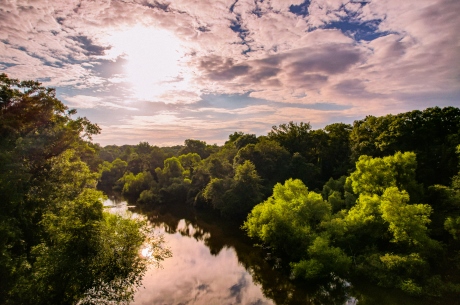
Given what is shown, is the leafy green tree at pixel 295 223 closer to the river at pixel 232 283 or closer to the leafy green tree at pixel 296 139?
the river at pixel 232 283

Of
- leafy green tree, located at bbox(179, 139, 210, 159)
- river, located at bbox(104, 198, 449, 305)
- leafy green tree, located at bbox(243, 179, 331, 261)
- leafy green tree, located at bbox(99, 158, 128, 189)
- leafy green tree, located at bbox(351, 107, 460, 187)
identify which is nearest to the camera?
river, located at bbox(104, 198, 449, 305)

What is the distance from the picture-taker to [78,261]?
16.6 m

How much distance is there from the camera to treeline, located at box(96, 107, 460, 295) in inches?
938

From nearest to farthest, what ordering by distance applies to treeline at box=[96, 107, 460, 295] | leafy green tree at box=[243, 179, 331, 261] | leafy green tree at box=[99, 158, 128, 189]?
treeline at box=[96, 107, 460, 295] < leafy green tree at box=[243, 179, 331, 261] < leafy green tree at box=[99, 158, 128, 189]

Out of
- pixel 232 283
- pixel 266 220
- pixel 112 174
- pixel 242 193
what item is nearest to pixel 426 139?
pixel 266 220

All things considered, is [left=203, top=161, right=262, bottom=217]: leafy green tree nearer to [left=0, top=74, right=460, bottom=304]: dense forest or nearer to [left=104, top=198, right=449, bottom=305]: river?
[left=104, top=198, right=449, bottom=305]: river

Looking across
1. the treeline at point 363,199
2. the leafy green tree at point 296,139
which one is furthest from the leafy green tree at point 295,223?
the leafy green tree at point 296,139

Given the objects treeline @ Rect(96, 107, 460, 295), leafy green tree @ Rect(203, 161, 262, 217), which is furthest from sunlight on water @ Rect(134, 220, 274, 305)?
leafy green tree @ Rect(203, 161, 262, 217)

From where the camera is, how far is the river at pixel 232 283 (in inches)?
883

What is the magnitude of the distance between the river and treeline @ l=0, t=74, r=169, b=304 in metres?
6.61

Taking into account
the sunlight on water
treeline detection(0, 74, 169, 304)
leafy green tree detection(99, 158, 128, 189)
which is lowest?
the sunlight on water

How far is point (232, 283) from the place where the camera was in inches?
1037

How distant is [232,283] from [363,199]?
55.2 ft

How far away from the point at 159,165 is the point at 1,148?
241 feet
